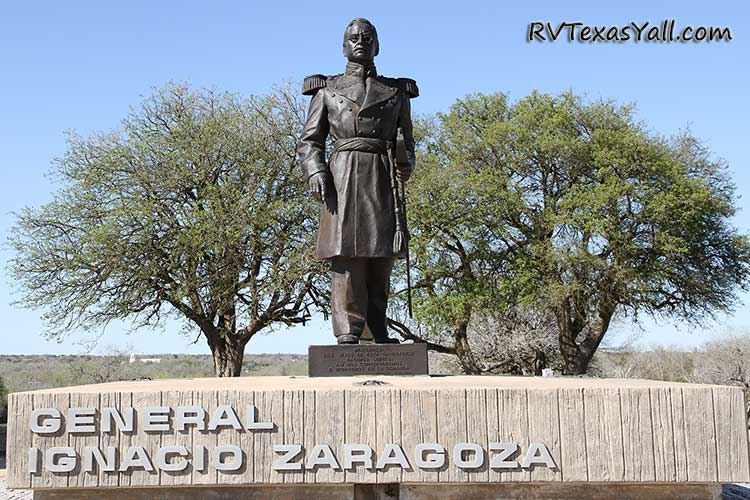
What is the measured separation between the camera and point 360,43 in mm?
7344

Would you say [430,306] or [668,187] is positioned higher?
[668,187]

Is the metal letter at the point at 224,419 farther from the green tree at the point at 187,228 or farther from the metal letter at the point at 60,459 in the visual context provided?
the green tree at the point at 187,228

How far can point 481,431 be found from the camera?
5090 mm

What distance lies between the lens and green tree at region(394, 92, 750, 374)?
21.9 metres

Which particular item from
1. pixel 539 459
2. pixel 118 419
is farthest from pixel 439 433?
pixel 118 419

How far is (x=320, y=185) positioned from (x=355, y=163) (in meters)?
0.35

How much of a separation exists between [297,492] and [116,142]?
1822 cm

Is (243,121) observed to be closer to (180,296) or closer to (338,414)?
(180,296)

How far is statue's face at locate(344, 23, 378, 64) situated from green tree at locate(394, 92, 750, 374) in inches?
589

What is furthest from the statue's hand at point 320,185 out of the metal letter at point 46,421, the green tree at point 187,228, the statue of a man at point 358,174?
the green tree at point 187,228

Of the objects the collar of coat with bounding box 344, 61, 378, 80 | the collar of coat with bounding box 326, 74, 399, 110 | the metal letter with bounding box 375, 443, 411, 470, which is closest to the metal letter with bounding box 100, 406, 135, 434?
the metal letter with bounding box 375, 443, 411, 470

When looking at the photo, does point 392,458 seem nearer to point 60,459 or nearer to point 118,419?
point 118,419

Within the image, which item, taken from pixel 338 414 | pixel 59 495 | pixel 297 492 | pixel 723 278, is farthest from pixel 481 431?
pixel 723 278

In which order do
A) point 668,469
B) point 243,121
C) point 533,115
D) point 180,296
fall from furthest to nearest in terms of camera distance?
point 533,115
point 243,121
point 180,296
point 668,469
